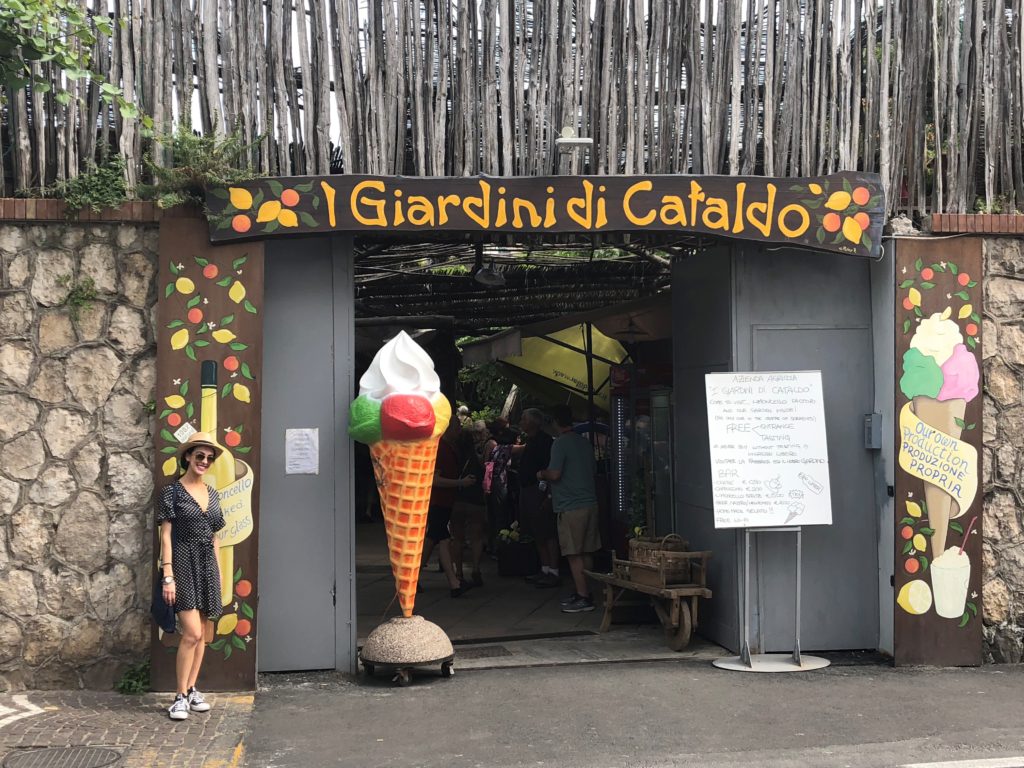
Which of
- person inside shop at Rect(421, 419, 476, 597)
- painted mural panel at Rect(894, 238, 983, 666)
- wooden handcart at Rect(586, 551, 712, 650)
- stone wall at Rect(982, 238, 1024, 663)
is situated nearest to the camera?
painted mural panel at Rect(894, 238, 983, 666)

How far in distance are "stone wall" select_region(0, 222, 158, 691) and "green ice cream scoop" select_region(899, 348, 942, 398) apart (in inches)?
218

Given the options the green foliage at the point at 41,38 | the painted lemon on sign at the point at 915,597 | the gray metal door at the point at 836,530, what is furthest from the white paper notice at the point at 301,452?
the painted lemon on sign at the point at 915,597

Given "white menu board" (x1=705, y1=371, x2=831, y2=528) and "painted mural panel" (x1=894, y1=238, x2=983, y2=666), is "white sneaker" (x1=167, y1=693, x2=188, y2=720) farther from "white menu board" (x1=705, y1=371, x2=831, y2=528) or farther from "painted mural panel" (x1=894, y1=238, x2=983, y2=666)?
"painted mural panel" (x1=894, y1=238, x2=983, y2=666)

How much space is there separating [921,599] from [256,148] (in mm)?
5947

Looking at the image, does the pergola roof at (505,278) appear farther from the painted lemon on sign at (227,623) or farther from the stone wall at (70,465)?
the painted lemon on sign at (227,623)

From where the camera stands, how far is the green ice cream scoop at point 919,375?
28.9ft

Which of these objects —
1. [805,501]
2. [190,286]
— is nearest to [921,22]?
[805,501]

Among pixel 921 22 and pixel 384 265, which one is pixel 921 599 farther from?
pixel 384 265

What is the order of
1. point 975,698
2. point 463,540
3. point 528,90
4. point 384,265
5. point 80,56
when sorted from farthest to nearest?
point 463,540 → point 384,265 → point 528,90 → point 975,698 → point 80,56

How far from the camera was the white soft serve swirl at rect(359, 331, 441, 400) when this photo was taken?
7965mm

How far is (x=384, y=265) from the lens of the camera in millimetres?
11938

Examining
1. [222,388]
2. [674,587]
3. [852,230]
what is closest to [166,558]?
[222,388]

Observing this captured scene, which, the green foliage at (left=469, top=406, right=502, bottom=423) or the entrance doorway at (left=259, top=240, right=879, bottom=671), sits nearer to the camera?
the entrance doorway at (left=259, top=240, right=879, bottom=671)

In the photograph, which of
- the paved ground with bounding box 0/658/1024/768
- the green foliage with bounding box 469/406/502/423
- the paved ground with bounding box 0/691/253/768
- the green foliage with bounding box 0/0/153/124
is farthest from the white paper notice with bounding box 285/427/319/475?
the green foliage with bounding box 469/406/502/423
